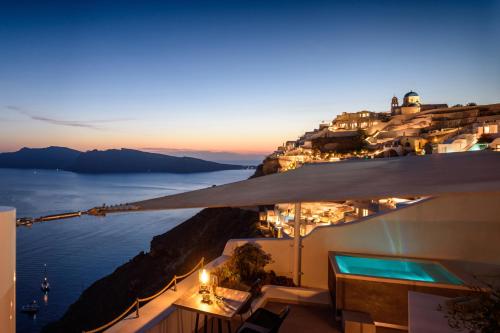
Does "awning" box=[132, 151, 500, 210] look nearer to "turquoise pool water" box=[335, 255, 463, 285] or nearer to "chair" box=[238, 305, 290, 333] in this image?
"chair" box=[238, 305, 290, 333]

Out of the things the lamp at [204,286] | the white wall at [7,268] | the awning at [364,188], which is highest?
the awning at [364,188]

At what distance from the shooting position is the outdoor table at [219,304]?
2.50 m

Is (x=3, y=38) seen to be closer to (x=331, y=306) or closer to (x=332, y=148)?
(x=331, y=306)

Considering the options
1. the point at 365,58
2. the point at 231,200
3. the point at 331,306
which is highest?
the point at 365,58

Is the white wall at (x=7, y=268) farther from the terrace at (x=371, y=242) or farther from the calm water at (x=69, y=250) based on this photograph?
the calm water at (x=69, y=250)

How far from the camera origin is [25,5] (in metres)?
13.8

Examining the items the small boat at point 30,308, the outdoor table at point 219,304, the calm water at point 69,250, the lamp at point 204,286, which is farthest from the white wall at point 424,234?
Result: the small boat at point 30,308

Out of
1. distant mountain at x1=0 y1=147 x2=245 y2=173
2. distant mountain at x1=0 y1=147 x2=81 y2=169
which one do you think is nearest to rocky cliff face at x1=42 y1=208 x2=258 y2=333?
distant mountain at x1=0 y1=147 x2=245 y2=173

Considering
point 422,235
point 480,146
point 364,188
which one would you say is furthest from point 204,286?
point 480,146

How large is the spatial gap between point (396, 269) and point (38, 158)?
600 feet

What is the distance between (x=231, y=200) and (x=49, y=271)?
33.1 metres

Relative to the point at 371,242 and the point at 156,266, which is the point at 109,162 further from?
the point at 371,242

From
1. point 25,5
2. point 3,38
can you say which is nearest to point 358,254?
point 25,5

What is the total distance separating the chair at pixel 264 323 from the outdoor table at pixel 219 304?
0.15m
